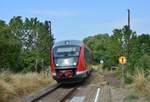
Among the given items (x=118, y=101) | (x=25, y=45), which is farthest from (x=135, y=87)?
(x=25, y=45)

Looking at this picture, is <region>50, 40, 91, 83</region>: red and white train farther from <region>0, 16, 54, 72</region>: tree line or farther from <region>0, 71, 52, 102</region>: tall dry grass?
<region>0, 16, 54, 72</region>: tree line

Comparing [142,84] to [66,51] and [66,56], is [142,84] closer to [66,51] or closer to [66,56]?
[66,56]

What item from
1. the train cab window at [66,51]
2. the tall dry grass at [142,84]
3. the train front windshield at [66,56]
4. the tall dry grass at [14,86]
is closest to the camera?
the tall dry grass at [14,86]

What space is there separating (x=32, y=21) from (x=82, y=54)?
51277 mm

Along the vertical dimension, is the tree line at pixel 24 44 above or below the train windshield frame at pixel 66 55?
above

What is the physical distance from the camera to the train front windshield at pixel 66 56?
95.9 ft

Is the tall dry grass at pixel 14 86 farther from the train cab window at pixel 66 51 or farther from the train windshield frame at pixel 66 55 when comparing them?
the train cab window at pixel 66 51

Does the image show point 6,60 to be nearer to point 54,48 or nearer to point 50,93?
point 54,48

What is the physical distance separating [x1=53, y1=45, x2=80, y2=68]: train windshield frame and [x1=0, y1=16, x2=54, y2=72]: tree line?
21007mm

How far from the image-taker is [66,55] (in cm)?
2948

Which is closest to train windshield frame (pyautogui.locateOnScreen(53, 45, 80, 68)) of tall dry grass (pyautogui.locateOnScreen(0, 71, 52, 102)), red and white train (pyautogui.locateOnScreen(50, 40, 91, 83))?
red and white train (pyautogui.locateOnScreen(50, 40, 91, 83))

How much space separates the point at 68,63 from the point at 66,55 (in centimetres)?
61

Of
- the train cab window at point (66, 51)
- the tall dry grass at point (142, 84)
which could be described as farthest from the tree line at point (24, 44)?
the tall dry grass at point (142, 84)

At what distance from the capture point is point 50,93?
2473 cm
